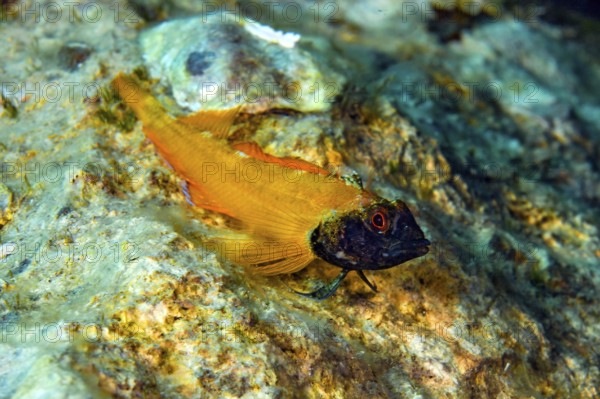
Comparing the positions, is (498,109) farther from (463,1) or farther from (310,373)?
(310,373)

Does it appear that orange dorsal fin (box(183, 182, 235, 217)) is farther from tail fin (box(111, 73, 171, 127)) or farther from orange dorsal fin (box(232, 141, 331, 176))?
tail fin (box(111, 73, 171, 127))

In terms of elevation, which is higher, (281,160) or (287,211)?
(281,160)

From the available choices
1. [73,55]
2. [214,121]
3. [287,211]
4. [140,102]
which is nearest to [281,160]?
[287,211]

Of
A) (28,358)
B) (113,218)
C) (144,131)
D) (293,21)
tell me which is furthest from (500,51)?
(28,358)

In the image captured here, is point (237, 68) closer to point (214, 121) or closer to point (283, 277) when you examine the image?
point (214, 121)

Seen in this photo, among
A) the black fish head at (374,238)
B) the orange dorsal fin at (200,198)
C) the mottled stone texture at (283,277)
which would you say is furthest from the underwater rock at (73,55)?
the black fish head at (374,238)

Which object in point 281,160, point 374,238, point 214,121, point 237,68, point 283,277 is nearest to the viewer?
point 374,238

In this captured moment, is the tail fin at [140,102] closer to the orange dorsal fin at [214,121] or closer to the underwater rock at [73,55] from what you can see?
the orange dorsal fin at [214,121]

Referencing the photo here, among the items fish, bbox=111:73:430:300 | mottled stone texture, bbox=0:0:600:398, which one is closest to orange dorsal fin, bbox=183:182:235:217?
fish, bbox=111:73:430:300
